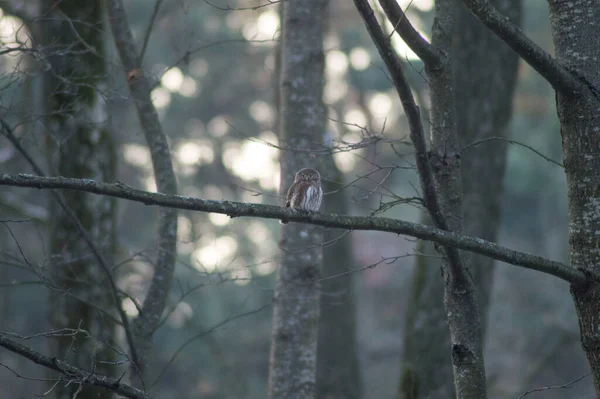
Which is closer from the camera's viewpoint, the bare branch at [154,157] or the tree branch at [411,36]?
the tree branch at [411,36]

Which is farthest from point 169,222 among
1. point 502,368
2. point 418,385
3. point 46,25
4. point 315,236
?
point 502,368

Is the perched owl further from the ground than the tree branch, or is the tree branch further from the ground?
the tree branch

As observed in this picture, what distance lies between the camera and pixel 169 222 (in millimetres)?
5973

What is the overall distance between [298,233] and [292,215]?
9.65 feet

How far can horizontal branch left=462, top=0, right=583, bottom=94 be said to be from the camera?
3871 millimetres

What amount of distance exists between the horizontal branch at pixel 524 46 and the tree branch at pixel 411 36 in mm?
301

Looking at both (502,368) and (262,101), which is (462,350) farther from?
(262,101)

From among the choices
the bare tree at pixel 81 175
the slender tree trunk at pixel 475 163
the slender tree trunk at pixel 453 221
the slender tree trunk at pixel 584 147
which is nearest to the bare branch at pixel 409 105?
the slender tree trunk at pixel 453 221

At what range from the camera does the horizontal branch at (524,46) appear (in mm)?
3871

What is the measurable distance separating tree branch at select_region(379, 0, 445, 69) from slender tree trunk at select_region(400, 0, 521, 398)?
11.2 feet

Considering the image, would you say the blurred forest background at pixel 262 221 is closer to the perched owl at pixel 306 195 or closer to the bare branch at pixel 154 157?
the bare branch at pixel 154 157

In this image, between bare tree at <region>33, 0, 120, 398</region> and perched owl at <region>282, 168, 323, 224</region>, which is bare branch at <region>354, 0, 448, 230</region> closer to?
perched owl at <region>282, 168, 323, 224</region>

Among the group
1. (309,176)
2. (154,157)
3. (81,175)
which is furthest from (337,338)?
(309,176)

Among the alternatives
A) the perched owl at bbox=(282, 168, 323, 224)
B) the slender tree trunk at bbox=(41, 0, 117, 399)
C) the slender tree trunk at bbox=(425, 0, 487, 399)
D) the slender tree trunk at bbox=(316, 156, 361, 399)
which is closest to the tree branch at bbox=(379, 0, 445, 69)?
the slender tree trunk at bbox=(425, 0, 487, 399)
